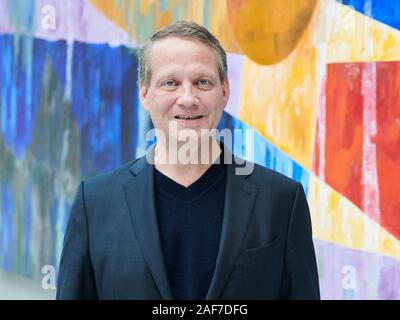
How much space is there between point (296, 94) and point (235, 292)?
1.68 meters

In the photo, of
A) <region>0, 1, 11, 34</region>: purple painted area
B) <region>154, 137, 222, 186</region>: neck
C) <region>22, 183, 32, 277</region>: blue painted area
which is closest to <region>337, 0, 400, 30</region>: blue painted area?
<region>0, 1, 11, 34</region>: purple painted area

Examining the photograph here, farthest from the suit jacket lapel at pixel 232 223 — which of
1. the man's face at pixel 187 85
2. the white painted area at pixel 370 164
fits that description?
the white painted area at pixel 370 164

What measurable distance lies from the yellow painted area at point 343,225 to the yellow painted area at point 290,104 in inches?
5.0

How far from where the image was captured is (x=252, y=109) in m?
2.98

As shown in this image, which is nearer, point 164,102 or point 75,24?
point 164,102

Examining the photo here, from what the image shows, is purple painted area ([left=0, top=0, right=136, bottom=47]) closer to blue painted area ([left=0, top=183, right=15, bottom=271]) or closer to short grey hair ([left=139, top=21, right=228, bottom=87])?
blue painted area ([left=0, top=183, right=15, bottom=271])

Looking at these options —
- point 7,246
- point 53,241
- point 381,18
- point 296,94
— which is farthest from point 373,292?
point 7,246

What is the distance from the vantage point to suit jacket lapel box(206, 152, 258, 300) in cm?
140

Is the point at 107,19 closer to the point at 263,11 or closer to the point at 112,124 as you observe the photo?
the point at 112,124

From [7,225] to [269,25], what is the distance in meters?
1.35

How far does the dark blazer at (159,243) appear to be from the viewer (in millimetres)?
1421

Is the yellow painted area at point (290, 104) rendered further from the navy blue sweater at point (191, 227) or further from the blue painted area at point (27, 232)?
the navy blue sweater at point (191, 227)

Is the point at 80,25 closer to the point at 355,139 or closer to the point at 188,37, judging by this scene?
the point at 355,139

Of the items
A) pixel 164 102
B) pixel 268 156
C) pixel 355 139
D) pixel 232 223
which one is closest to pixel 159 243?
pixel 232 223
